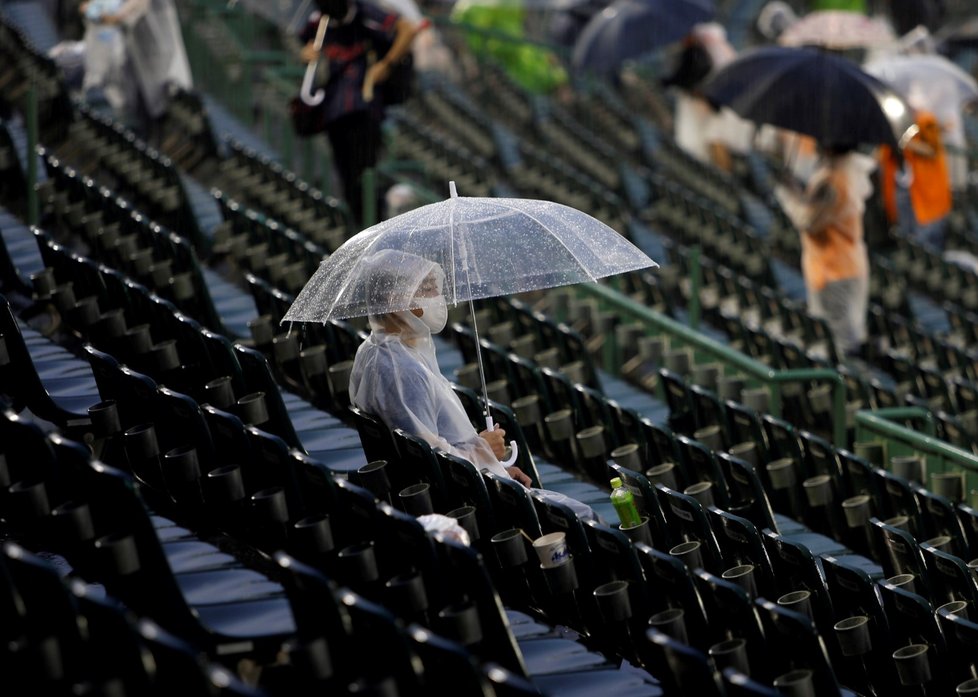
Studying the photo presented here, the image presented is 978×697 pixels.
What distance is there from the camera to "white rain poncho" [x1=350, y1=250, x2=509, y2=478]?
461 cm

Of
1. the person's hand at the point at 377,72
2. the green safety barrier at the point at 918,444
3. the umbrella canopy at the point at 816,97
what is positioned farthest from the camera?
the umbrella canopy at the point at 816,97

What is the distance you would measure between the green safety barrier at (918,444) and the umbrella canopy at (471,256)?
201 centimetres

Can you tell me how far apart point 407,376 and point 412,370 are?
0.07 feet

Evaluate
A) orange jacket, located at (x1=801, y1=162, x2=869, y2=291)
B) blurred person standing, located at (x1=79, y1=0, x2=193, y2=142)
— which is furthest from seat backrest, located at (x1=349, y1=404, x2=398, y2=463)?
blurred person standing, located at (x1=79, y1=0, x2=193, y2=142)

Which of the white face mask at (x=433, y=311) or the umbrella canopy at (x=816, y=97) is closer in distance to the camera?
the white face mask at (x=433, y=311)

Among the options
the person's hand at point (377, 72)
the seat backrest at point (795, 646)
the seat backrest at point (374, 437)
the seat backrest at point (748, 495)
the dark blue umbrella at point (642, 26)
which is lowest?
the seat backrest at point (748, 495)

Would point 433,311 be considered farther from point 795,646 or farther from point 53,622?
point 53,622

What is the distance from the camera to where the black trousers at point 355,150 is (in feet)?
26.9

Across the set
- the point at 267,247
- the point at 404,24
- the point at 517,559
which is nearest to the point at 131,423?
the point at 517,559

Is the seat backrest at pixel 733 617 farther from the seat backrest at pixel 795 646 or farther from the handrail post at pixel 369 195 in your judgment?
the handrail post at pixel 369 195

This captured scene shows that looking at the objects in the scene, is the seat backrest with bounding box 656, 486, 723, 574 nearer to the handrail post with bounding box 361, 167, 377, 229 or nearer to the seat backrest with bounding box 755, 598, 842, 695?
the seat backrest with bounding box 755, 598, 842, 695

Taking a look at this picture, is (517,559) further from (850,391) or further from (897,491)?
(850,391)

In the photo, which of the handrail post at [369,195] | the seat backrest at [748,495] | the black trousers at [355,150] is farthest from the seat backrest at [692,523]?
the black trousers at [355,150]

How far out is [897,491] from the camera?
5.62 meters
